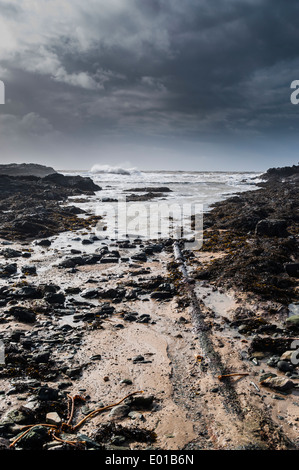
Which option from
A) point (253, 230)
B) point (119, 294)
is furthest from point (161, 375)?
point (253, 230)

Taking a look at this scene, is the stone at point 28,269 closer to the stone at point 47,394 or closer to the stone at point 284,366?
the stone at point 47,394

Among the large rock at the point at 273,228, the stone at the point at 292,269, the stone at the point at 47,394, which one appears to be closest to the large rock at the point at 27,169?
the large rock at the point at 273,228

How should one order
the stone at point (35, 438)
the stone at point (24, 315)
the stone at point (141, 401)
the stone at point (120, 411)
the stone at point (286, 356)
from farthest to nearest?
the stone at point (24, 315)
the stone at point (286, 356)
the stone at point (141, 401)
the stone at point (120, 411)
the stone at point (35, 438)

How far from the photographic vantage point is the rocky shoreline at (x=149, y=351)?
146 inches

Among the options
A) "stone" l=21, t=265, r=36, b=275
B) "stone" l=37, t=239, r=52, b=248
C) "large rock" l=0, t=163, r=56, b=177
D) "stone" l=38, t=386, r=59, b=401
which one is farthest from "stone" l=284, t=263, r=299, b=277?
"large rock" l=0, t=163, r=56, b=177

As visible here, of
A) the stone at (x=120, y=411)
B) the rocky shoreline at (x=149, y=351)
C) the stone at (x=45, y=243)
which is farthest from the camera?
the stone at (x=45, y=243)

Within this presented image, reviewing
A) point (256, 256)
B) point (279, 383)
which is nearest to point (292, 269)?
point (256, 256)

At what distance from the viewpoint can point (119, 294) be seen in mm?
8305

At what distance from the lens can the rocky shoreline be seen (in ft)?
12.1

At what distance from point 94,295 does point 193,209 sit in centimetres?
1787

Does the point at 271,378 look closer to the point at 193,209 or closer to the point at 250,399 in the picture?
the point at 250,399

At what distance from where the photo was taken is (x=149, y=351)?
18.6ft

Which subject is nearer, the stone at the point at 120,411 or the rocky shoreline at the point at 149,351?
the rocky shoreline at the point at 149,351

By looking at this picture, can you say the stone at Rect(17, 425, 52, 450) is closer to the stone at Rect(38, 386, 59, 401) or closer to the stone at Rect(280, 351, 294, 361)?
the stone at Rect(38, 386, 59, 401)
